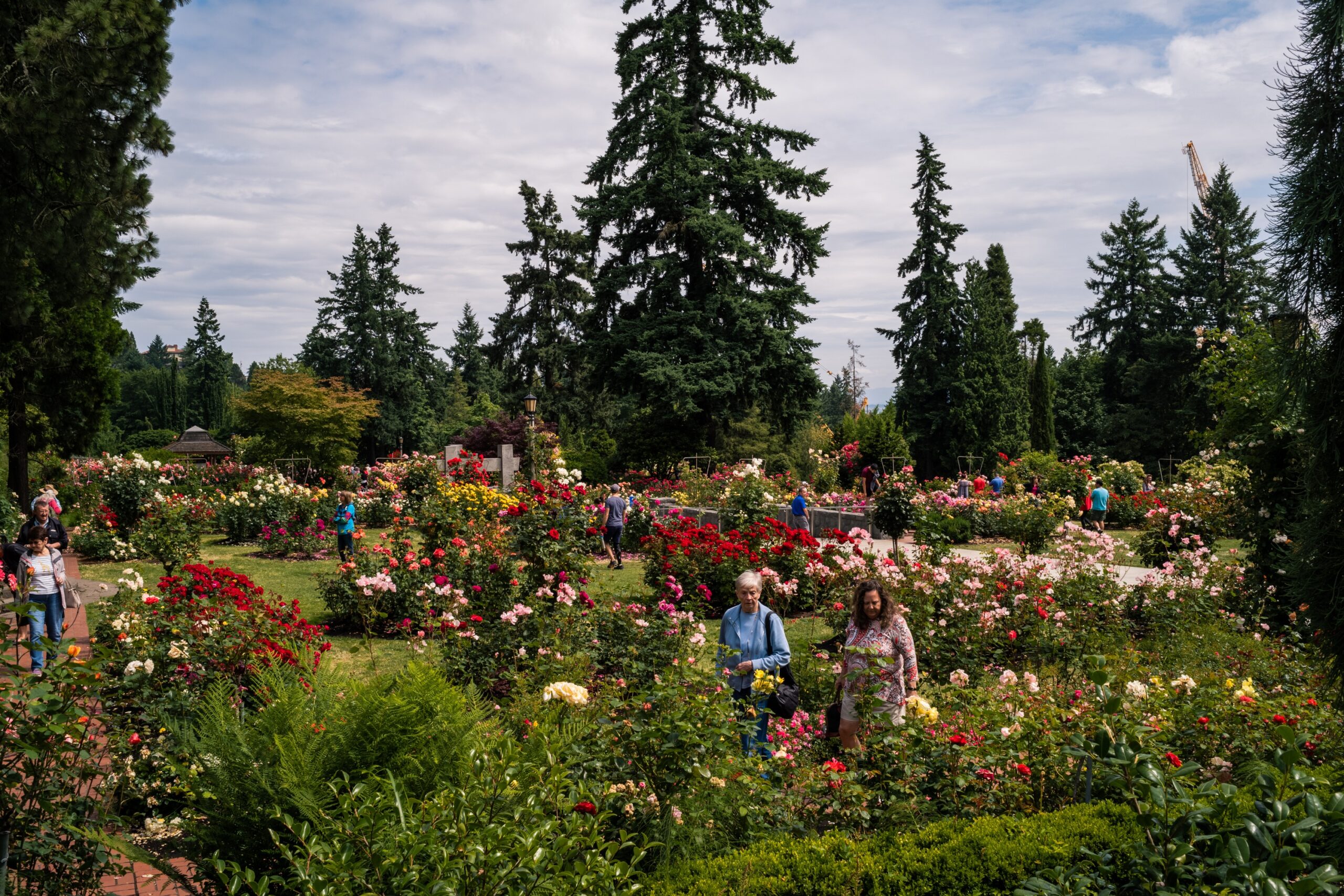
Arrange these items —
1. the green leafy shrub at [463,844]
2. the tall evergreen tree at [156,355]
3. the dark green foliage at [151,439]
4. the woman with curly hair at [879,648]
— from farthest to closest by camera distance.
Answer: the tall evergreen tree at [156,355], the dark green foliage at [151,439], the woman with curly hair at [879,648], the green leafy shrub at [463,844]

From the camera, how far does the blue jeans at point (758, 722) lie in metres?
4.17

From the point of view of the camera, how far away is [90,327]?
1903cm

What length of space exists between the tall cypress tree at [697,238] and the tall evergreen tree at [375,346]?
21020 mm

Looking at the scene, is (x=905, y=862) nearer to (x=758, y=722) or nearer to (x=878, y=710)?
(x=758, y=722)

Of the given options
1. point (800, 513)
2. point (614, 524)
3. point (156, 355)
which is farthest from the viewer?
point (156, 355)

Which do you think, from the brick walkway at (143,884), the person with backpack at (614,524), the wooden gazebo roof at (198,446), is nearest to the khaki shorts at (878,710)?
the brick walkway at (143,884)

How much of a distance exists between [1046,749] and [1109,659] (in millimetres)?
2798

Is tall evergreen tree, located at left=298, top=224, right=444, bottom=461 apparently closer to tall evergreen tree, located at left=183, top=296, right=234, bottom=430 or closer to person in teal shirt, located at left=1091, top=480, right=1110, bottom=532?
tall evergreen tree, located at left=183, top=296, right=234, bottom=430

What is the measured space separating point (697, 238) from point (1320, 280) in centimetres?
2244

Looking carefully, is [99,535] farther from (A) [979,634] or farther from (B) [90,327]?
(A) [979,634]

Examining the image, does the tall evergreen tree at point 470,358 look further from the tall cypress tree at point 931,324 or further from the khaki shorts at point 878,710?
the khaki shorts at point 878,710

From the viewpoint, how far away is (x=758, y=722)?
4070 millimetres

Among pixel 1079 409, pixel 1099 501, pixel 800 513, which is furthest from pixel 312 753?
pixel 1079 409

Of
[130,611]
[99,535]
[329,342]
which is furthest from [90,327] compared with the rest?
[329,342]
